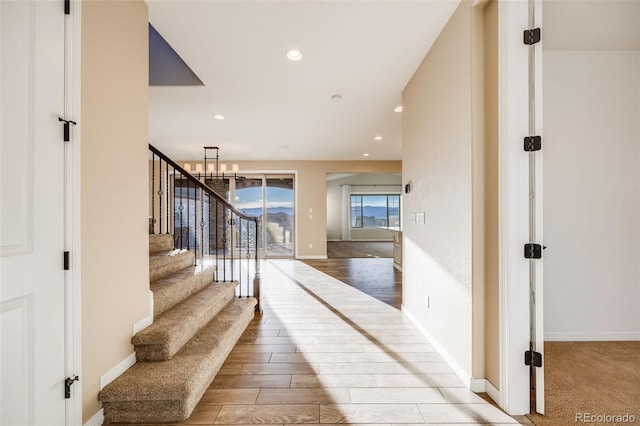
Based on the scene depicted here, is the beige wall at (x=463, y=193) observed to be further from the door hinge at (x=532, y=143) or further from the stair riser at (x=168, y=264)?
the stair riser at (x=168, y=264)

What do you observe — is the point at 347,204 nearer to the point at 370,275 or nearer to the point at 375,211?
the point at 375,211

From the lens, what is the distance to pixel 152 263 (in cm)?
260

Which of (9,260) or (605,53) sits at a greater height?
Result: (605,53)

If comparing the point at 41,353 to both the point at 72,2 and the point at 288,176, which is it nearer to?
the point at 72,2

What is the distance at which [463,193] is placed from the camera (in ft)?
6.49

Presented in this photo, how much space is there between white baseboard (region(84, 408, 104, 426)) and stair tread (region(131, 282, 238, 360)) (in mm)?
345

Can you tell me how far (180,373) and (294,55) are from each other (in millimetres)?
2815

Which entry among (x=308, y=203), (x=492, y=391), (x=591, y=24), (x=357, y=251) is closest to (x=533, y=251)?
(x=492, y=391)

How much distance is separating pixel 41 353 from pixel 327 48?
2.92 meters

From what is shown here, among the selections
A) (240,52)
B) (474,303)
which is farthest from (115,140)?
(474,303)

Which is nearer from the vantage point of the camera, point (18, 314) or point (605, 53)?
point (18, 314)

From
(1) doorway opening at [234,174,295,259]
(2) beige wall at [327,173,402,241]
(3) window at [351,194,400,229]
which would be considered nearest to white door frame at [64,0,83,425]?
(1) doorway opening at [234,174,295,259]

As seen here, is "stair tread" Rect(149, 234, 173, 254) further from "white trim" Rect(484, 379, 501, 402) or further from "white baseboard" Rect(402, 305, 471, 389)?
"white trim" Rect(484, 379, 501, 402)

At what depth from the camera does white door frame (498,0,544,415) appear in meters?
1.64
